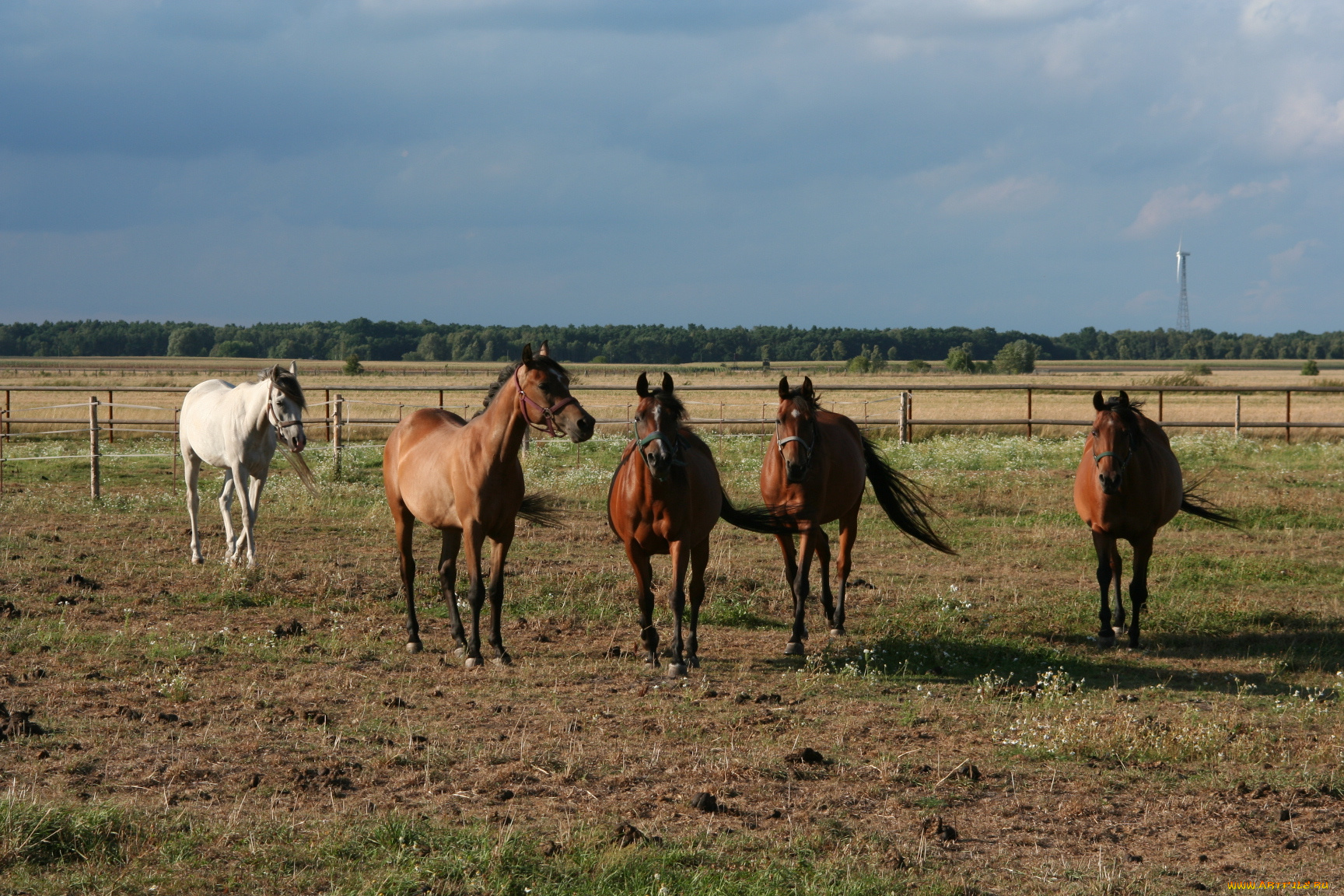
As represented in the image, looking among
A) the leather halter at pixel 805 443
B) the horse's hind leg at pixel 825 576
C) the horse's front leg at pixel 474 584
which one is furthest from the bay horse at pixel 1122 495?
the horse's front leg at pixel 474 584

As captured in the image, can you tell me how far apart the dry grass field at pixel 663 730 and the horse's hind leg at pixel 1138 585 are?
0.47 feet

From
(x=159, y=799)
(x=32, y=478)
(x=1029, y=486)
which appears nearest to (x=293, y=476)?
(x=32, y=478)

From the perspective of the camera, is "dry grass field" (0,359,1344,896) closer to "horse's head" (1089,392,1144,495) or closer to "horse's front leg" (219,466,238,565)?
"horse's front leg" (219,466,238,565)

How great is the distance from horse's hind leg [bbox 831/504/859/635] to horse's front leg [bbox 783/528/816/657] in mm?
291

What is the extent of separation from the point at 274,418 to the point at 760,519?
547 cm

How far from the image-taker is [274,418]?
10.4 metres

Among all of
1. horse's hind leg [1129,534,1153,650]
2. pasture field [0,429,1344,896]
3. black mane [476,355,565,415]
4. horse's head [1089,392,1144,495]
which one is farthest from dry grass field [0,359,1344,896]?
black mane [476,355,565,415]

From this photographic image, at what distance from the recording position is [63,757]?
4820mm

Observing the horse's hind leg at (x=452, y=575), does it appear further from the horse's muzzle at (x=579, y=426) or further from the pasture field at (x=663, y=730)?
the horse's muzzle at (x=579, y=426)

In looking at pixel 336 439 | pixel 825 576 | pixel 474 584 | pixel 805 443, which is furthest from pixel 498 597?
pixel 336 439

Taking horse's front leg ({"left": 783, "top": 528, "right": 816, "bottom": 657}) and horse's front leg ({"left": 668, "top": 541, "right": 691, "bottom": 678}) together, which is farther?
horse's front leg ({"left": 783, "top": 528, "right": 816, "bottom": 657})

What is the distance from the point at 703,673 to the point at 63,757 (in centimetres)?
357

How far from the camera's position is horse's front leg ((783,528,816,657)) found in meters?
7.31

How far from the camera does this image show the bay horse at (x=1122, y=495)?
775 cm
